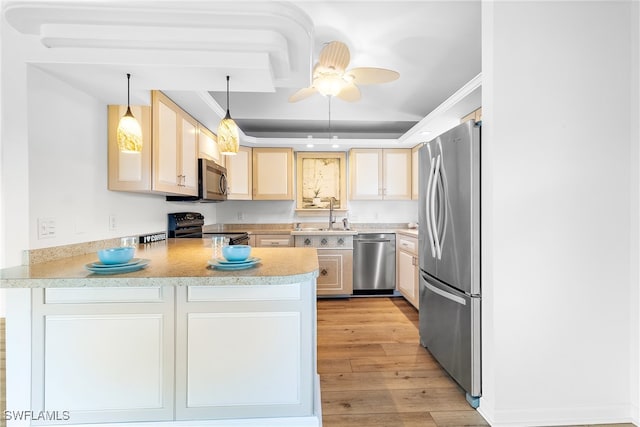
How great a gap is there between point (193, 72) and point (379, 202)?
3.49 meters

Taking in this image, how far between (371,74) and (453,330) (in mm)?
1784

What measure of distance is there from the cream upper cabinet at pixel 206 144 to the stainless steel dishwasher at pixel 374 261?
1.98 m

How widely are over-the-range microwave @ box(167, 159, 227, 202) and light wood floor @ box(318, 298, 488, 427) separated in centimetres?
169

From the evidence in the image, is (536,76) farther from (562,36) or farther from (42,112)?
(42,112)

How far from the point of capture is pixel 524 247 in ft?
5.80

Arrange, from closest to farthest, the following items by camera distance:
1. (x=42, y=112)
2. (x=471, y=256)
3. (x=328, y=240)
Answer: (x=42, y=112), (x=471, y=256), (x=328, y=240)

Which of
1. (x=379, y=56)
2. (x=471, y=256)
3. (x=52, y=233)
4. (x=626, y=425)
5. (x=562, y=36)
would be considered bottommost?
(x=626, y=425)

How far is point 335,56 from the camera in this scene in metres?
2.05

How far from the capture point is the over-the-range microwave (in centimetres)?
306

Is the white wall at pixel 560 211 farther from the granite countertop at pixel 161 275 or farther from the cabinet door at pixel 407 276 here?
the cabinet door at pixel 407 276

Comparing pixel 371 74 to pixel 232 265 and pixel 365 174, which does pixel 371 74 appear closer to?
pixel 232 265

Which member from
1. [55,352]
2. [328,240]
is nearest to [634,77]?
[328,240]

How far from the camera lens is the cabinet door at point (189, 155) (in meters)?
2.72

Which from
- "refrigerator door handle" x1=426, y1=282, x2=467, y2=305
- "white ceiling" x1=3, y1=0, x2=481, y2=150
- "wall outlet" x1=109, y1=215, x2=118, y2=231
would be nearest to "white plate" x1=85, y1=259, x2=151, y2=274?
"wall outlet" x1=109, y1=215, x2=118, y2=231
